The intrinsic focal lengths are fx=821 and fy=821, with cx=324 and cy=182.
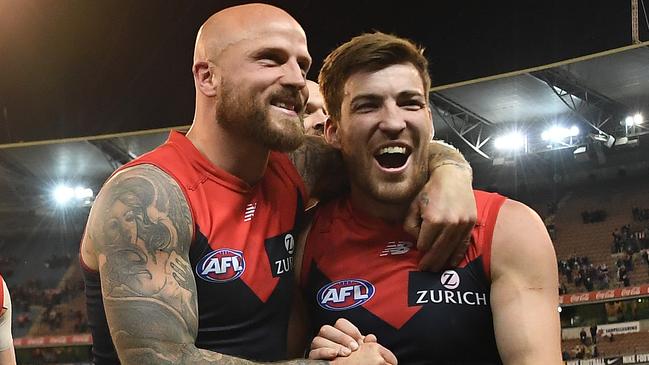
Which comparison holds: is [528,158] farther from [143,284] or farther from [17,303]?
[143,284]

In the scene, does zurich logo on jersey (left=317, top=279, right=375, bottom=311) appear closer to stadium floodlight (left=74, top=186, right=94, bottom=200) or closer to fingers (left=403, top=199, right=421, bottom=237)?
fingers (left=403, top=199, right=421, bottom=237)

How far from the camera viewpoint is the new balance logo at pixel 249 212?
228cm

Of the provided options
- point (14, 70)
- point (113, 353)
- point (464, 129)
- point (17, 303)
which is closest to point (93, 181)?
point (17, 303)

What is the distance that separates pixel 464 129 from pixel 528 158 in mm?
1286

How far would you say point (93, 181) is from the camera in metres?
15.5

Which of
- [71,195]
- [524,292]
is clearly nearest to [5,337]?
[524,292]

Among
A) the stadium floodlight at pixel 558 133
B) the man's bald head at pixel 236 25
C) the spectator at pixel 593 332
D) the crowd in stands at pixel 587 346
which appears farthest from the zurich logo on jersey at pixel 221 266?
the stadium floodlight at pixel 558 133

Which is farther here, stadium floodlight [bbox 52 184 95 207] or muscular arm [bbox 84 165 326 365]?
stadium floodlight [bbox 52 184 95 207]

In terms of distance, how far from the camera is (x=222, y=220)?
2186mm

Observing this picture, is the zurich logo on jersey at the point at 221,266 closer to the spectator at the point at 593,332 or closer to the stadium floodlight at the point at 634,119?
the spectator at the point at 593,332

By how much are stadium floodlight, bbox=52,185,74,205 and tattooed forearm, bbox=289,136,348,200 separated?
45.5 feet

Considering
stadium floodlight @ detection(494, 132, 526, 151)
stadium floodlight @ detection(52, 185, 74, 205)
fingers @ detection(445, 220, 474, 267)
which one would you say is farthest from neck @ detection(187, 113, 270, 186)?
stadium floodlight @ detection(52, 185, 74, 205)

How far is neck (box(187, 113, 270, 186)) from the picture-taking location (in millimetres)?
2336

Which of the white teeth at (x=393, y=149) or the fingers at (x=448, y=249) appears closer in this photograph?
the fingers at (x=448, y=249)
